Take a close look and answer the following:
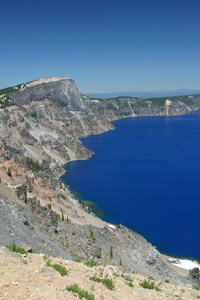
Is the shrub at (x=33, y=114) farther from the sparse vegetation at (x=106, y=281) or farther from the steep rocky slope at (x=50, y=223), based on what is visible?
the sparse vegetation at (x=106, y=281)

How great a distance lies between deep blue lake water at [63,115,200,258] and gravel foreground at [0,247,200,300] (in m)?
38.6

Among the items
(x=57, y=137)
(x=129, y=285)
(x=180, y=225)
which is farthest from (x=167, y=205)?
(x=57, y=137)

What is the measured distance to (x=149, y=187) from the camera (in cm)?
8919

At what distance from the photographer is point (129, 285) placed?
1980 centimetres

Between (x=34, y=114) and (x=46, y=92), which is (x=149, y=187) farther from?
(x=46, y=92)

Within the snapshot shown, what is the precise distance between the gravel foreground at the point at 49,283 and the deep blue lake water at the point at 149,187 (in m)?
38.6

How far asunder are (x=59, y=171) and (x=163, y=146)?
229ft

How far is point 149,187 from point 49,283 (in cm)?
7683

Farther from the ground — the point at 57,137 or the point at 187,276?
the point at 57,137

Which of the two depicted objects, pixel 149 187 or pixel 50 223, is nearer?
pixel 50 223

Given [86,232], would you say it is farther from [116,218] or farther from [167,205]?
[167,205]

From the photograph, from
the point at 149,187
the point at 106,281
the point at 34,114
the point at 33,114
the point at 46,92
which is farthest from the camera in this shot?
the point at 46,92

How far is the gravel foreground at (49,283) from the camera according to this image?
43.5 feet

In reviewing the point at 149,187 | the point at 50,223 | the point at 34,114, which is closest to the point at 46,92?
the point at 34,114
